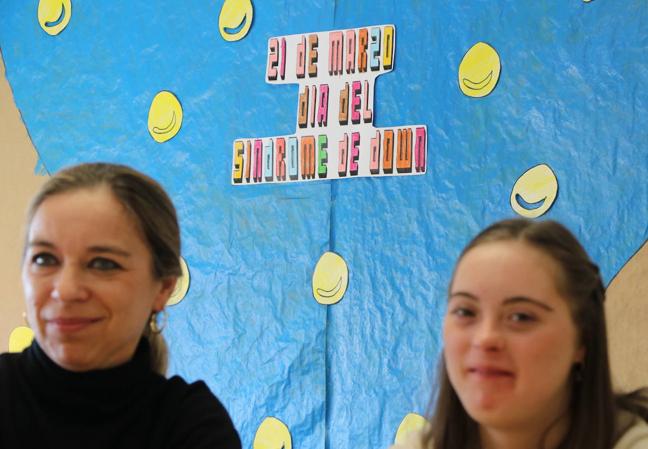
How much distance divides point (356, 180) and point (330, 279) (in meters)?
0.27

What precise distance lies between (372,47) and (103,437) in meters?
1.41

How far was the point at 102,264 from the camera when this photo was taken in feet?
3.95

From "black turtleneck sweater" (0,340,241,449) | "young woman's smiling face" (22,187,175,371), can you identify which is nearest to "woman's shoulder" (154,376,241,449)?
"black turtleneck sweater" (0,340,241,449)

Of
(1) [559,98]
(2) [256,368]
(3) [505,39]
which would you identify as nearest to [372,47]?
(3) [505,39]

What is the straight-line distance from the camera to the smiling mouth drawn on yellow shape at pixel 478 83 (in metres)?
2.15

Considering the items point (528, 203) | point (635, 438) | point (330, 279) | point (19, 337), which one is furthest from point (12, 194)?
point (635, 438)

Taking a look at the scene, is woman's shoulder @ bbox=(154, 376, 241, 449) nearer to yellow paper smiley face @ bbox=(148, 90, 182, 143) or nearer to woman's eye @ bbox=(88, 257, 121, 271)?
woman's eye @ bbox=(88, 257, 121, 271)

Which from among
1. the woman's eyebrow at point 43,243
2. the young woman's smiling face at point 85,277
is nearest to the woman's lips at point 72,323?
the young woman's smiling face at point 85,277

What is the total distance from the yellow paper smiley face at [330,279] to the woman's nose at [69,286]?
1.16m

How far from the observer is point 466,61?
2186 mm

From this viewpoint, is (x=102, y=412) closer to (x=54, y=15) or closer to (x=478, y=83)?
(x=478, y=83)

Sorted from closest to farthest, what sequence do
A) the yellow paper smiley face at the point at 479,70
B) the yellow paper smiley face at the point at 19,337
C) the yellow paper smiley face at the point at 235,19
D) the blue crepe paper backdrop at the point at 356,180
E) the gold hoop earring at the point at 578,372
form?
1. the gold hoop earring at the point at 578,372
2. the blue crepe paper backdrop at the point at 356,180
3. the yellow paper smiley face at the point at 479,70
4. the yellow paper smiley face at the point at 235,19
5. the yellow paper smiley face at the point at 19,337

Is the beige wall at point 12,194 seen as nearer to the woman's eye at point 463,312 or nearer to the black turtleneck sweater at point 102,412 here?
the black turtleneck sweater at point 102,412

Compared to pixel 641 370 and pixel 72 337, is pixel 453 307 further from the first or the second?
pixel 641 370
